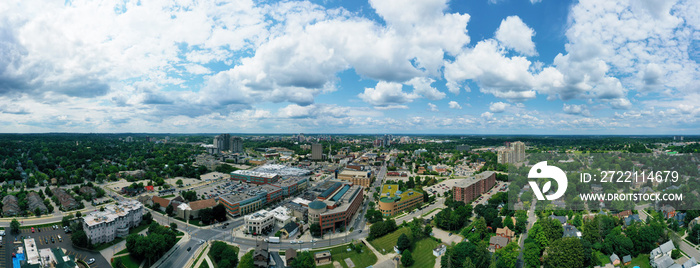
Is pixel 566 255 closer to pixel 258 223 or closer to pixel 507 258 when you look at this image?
pixel 507 258

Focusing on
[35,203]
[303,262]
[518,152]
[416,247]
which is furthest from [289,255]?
[518,152]

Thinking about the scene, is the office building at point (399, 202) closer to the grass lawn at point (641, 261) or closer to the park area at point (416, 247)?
the park area at point (416, 247)

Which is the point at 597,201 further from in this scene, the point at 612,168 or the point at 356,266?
the point at 356,266

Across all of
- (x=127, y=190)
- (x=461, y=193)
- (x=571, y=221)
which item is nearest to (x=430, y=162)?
(x=461, y=193)

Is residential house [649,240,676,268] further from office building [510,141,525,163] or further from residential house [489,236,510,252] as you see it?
office building [510,141,525,163]

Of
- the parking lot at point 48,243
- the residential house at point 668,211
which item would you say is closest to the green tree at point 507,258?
the residential house at point 668,211
